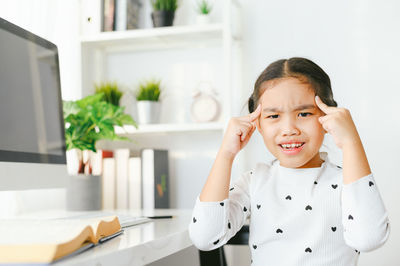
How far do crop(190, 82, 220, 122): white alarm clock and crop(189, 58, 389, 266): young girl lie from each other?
36.4 inches

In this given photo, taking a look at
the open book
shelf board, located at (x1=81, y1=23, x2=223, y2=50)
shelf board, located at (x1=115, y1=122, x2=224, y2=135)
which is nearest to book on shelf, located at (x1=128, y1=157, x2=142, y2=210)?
shelf board, located at (x1=115, y1=122, x2=224, y2=135)

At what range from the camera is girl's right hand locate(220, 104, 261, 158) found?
1.00 metres

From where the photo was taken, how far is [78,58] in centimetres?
214

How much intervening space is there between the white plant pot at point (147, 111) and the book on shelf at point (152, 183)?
0.14m

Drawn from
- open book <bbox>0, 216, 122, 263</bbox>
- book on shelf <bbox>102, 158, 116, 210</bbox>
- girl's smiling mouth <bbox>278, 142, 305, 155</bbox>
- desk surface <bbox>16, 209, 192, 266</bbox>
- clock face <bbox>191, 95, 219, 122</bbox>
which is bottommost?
book on shelf <bbox>102, 158, 116, 210</bbox>

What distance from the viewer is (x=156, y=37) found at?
2049 mm

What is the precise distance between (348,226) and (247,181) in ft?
0.86

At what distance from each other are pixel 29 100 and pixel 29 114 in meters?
0.04

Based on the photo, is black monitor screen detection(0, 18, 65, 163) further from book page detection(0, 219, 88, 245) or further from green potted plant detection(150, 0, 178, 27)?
green potted plant detection(150, 0, 178, 27)

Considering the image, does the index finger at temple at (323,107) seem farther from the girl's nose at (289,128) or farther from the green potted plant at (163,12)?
the green potted plant at (163,12)

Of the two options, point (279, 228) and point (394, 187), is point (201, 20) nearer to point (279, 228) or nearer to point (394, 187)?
point (394, 187)

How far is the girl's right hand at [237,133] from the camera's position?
1.00 m

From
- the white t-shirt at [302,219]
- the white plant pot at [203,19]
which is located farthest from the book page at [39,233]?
the white plant pot at [203,19]

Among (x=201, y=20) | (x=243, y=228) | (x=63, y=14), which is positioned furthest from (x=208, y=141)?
(x=243, y=228)
